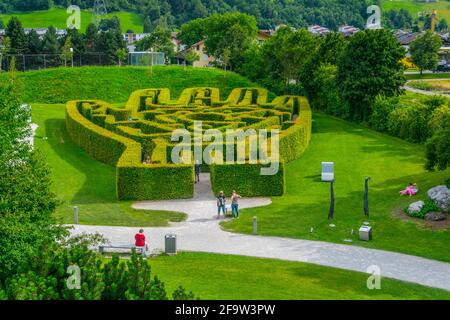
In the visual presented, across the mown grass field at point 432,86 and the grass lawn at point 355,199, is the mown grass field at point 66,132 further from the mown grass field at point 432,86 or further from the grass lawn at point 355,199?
the mown grass field at point 432,86

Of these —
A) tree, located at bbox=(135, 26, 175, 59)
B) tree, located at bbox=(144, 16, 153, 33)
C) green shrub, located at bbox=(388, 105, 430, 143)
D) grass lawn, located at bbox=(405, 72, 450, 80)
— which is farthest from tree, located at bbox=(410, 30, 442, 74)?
tree, located at bbox=(144, 16, 153, 33)

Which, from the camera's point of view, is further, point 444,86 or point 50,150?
point 444,86

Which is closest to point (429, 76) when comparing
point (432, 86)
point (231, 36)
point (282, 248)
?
point (432, 86)

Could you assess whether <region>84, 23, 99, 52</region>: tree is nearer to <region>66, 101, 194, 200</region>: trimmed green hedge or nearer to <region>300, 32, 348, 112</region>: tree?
<region>300, 32, 348, 112</region>: tree

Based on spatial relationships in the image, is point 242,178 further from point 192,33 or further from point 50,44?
point 192,33

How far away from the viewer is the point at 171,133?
4603 centimetres

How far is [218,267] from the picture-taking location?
26.7m

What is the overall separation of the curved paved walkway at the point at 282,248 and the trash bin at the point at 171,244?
84 centimetres

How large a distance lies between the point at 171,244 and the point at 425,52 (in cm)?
9461

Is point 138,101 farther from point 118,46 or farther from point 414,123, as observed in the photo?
point 118,46

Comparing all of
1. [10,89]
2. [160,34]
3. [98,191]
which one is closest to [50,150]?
[98,191]

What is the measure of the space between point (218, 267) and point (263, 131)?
20184 millimetres

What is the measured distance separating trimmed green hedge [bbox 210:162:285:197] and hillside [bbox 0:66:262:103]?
138 ft

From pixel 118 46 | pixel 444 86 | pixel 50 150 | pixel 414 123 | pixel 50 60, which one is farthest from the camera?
pixel 118 46
